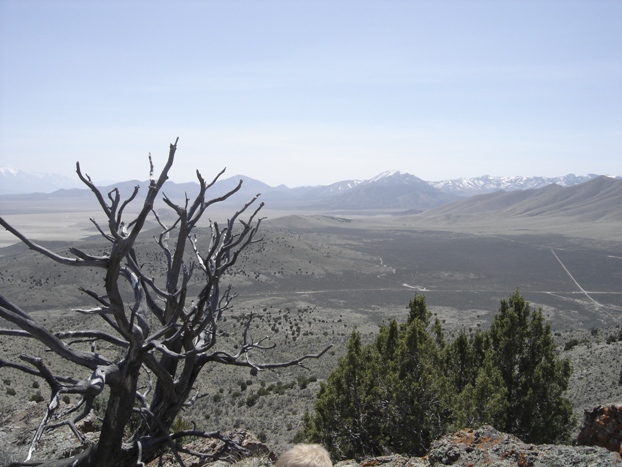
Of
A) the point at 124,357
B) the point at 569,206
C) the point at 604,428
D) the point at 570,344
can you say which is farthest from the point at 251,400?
the point at 569,206

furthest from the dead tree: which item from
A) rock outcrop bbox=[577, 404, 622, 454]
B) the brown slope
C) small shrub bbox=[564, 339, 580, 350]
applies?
the brown slope

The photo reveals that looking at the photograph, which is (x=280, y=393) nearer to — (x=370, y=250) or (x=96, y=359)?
(x=96, y=359)

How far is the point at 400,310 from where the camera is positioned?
4544cm

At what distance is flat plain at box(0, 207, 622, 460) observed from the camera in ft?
64.0

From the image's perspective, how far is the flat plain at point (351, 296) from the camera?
19.5 meters

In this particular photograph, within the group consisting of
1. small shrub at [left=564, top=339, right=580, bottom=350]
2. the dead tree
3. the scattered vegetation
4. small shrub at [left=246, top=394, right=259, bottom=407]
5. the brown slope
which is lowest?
small shrub at [left=246, top=394, right=259, bottom=407]

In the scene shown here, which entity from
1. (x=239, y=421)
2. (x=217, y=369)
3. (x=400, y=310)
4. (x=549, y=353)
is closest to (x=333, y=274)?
(x=400, y=310)

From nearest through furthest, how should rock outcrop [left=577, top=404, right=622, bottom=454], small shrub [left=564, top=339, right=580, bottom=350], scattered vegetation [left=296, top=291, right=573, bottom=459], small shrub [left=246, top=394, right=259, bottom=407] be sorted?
rock outcrop [left=577, top=404, right=622, bottom=454] < scattered vegetation [left=296, top=291, right=573, bottom=459] < small shrub [left=246, top=394, right=259, bottom=407] < small shrub [left=564, top=339, right=580, bottom=350]

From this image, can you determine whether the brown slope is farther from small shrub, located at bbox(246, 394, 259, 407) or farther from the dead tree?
the dead tree

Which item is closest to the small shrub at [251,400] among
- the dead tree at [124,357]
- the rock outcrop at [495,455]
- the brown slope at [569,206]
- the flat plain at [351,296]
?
the flat plain at [351,296]

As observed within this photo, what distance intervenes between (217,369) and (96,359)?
23440mm

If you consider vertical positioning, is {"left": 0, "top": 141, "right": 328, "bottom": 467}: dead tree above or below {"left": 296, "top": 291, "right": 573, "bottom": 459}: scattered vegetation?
above

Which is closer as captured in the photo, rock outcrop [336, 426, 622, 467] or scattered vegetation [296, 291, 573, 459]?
rock outcrop [336, 426, 622, 467]

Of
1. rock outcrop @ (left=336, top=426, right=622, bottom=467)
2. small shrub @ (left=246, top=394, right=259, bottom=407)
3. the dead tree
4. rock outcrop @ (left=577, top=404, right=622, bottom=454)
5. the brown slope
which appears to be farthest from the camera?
the brown slope
